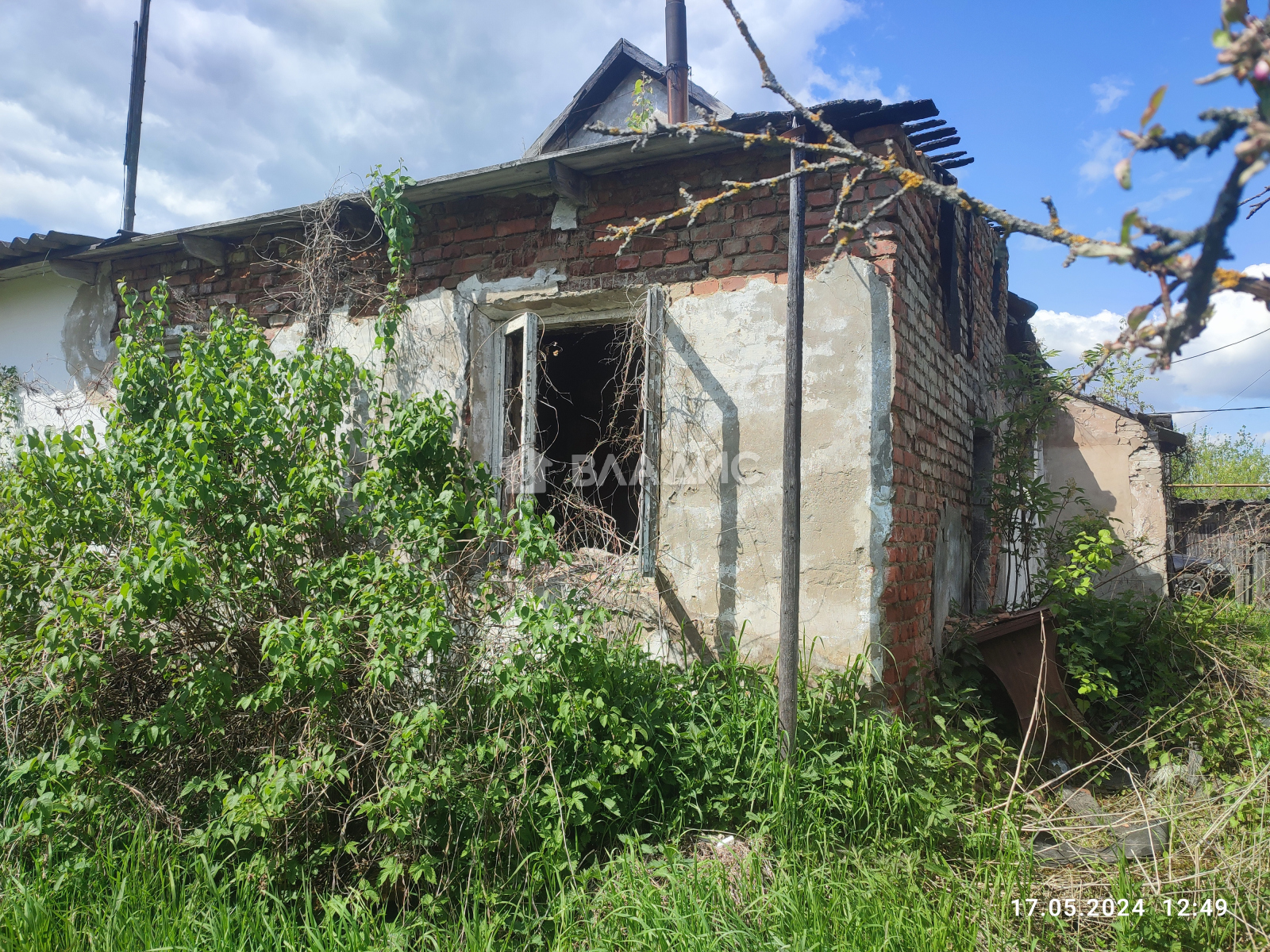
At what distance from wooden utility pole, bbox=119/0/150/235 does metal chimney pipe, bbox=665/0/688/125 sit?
24.9 ft

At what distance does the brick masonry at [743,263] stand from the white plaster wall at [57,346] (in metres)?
1.21

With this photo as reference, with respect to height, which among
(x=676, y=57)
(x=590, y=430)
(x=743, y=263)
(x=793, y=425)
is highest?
(x=676, y=57)

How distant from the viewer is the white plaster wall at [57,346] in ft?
19.2

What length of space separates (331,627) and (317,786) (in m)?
0.61

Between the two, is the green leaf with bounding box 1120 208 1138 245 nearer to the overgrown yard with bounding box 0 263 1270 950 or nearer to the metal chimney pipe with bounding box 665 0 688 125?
the overgrown yard with bounding box 0 263 1270 950

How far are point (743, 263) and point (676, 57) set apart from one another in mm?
2927

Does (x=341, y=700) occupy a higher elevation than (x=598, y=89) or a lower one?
lower

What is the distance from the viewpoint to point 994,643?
13.1ft

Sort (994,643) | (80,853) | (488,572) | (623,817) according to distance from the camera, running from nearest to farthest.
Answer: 1. (80,853)
2. (623,817)
3. (488,572)
4. (994,643)

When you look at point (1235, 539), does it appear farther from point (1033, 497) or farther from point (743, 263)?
point (743, 263)

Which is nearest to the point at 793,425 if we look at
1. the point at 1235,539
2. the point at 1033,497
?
the point at 1033,497

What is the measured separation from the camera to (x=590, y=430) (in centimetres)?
713

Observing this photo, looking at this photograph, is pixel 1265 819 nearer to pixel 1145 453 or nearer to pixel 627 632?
pixel 627 632

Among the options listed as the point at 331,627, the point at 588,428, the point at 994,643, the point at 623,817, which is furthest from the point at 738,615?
the point at 588,428
